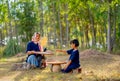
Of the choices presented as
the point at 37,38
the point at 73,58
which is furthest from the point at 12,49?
the point at 73,58

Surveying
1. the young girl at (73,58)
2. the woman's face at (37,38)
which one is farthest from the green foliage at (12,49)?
the young girl at (73,58)

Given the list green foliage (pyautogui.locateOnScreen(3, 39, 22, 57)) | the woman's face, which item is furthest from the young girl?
green foliage (pyautogui.locateOnScreen(3, 39, 22, 57))

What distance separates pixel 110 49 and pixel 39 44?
11679 millimetres

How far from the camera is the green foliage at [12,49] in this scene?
2481 centimetres

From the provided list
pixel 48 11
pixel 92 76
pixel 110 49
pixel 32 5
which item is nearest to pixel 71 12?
pixel 32 5

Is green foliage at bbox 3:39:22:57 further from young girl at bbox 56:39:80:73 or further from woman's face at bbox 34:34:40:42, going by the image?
young girl at bbox 56:39:80:73

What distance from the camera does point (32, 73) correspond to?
11.1 meters

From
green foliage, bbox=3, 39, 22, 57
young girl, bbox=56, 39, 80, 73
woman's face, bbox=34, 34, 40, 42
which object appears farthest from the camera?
green foliage, bbox=3, 39, 22, 57

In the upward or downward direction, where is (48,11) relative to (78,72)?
upward

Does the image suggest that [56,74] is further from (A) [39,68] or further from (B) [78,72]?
(A) [39,68]

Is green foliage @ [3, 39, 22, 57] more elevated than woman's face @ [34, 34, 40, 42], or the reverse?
woman's face @ [34, 34, 40, 42]

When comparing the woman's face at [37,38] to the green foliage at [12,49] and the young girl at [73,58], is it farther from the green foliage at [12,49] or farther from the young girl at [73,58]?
the green foliage at [12,49]

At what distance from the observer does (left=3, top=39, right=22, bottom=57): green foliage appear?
81.4 ft

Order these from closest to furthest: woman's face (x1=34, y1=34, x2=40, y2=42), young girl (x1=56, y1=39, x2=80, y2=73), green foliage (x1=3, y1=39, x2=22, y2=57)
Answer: young girl (x1=56, y1=39, x2=80, y2=73) → woman's face (x1=34, y1=34, x2=40, y2=42) → green foliage (x1=3, y1=39, x2=22, y2=57)
